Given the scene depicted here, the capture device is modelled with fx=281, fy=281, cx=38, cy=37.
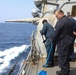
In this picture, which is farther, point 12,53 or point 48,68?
point 12,53

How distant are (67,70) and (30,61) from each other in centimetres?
257

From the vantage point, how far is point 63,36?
23.1ft

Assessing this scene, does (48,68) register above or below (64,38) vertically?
below

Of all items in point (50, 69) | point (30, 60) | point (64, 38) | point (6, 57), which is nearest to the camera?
point (64, 38)

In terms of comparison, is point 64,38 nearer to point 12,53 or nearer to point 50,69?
point 50,69

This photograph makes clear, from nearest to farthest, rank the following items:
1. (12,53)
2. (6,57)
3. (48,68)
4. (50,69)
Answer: (50,69) → (48,68) → (6,57) → (12,53)

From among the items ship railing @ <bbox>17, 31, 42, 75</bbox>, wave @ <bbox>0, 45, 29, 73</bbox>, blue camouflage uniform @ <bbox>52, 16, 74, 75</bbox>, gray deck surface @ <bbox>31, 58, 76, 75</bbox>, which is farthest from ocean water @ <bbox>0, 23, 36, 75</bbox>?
blue camouflage uniform @ <bbox>52, 16, 74, 75</bbox>

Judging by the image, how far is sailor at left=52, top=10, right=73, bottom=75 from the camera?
6.99 metres

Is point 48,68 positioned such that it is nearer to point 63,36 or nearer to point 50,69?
point 50,69

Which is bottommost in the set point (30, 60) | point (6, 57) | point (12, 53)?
point (12, 53)

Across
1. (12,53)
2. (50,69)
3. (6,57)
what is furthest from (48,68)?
(12,53)

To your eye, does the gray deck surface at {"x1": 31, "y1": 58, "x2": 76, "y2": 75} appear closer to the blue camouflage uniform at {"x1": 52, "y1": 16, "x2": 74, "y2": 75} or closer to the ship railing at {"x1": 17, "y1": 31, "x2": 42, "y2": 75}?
the ship railing at {"x1": 17, "y1": 31, "x2": 42, "y2": 75}

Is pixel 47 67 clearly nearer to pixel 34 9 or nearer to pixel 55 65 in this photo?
pixel 55 65

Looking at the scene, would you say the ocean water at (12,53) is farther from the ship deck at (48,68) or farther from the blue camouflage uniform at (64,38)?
the blue camouflage uniform at (64,38)
